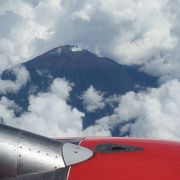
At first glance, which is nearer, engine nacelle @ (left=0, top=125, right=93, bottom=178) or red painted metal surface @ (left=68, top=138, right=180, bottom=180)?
red painted metal surface @ (left=68, top=138, right=180, bottom=180)

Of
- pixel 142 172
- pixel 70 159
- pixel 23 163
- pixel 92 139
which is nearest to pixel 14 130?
pixel 23 163

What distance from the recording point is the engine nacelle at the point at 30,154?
994cm

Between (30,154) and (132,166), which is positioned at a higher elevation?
(30,154)

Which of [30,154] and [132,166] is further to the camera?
[30,154]

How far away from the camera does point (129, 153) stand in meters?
10.4

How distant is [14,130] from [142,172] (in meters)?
3.47

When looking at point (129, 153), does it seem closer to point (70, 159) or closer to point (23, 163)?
point (70, 159)

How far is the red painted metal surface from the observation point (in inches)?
366

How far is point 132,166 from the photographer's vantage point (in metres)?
9.60

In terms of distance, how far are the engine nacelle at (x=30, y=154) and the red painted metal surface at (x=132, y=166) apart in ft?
1.28

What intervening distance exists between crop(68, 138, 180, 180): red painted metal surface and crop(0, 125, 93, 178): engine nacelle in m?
0.39

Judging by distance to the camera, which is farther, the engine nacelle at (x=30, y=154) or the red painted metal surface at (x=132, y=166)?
the engine nacelle at (x=30, y=154)

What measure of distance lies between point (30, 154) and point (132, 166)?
248 cm

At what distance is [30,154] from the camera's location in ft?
33.0
